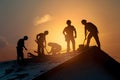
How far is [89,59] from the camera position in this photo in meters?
15.8

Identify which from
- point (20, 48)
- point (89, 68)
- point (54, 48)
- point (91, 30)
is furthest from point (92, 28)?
point (54, 48)

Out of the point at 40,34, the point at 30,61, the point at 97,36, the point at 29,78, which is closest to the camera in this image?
the point at 29,78

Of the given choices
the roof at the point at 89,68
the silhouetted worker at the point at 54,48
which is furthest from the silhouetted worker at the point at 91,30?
the silhouetted worker at the point at 54,48

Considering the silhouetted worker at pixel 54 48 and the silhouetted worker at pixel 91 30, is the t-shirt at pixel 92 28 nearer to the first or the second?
the silhouetted worker at pixel 91 30

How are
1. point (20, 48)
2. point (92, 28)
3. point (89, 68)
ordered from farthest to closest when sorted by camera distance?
point (20, 48) < point (92, 28) < point (89, 68)

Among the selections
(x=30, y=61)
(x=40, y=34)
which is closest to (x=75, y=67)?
(x=30, y=61)

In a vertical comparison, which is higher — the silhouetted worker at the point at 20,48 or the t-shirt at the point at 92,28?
the t-shirt at the point at 92,28

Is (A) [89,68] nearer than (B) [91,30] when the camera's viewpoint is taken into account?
Yes

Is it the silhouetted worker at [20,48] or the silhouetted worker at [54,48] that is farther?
the silhouetted worker at [54,48]

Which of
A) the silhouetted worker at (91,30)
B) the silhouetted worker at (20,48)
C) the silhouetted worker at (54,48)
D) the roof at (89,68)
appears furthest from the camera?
the silhouetted worker at (54,48)

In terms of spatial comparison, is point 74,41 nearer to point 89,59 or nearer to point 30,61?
point 30,61

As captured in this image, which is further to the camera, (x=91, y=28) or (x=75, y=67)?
(x=91, y=28)

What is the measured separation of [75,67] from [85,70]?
538mm

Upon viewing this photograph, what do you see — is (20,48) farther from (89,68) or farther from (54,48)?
(89,68)
